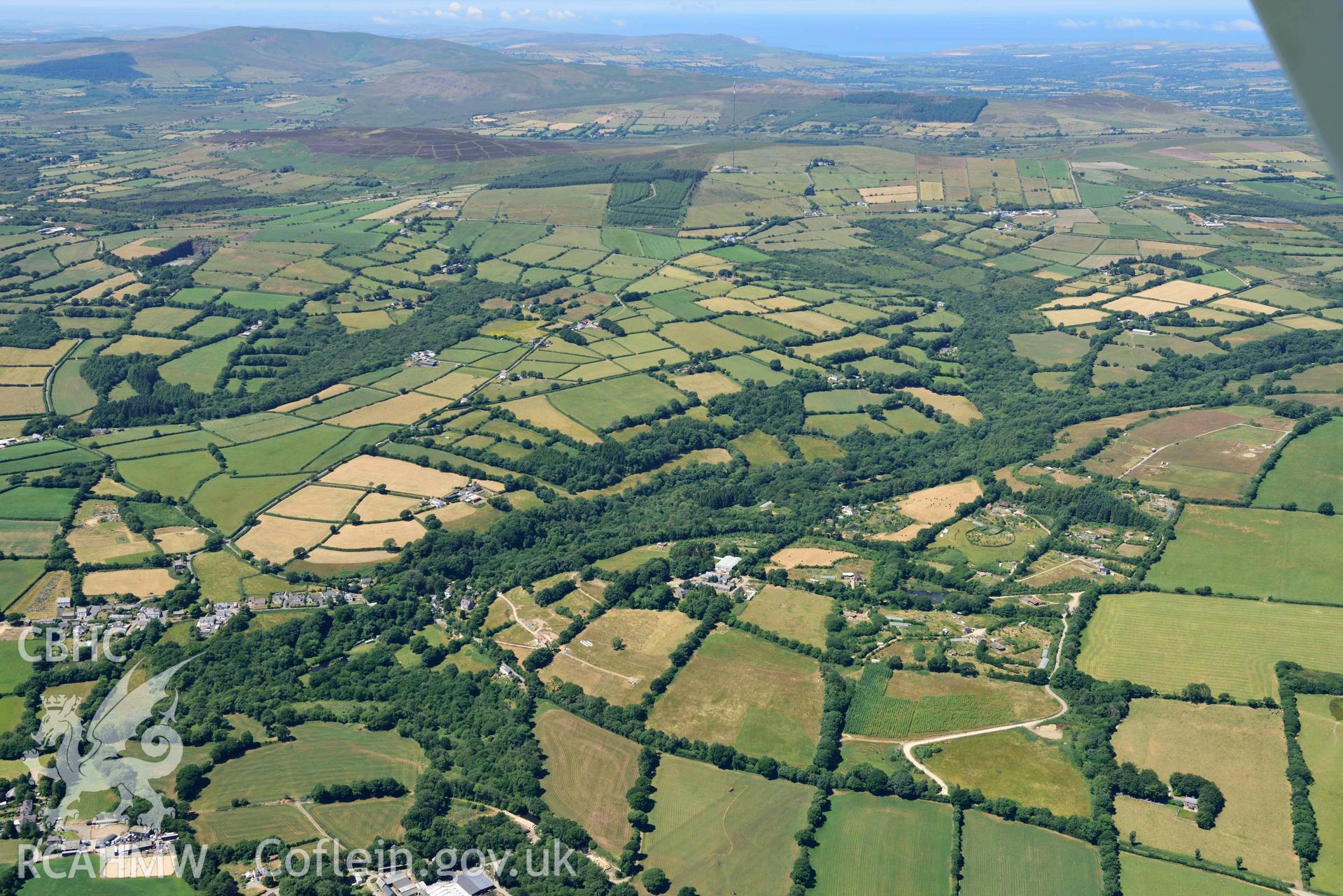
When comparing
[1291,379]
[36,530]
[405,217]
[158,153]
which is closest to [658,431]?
[36,530]

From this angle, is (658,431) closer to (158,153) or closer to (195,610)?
(195,610)

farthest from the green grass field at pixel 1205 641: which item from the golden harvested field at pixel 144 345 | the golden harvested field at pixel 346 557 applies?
the golden harvested field at pixel 144 345

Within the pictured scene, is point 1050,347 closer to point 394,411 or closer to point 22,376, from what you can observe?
point 394,411

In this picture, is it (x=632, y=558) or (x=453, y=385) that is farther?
(x=453, y=385)

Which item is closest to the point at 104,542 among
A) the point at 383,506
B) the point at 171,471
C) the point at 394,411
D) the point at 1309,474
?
the point at 171,471

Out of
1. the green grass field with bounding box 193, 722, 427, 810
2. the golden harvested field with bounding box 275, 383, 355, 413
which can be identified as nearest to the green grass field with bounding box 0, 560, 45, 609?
the green grass field with bounding box 193, 722, 427, 810

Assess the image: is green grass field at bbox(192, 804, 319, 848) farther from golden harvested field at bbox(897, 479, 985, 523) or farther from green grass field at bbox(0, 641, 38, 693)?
golden harvested field at bbox(897, 479, 985, 523)
